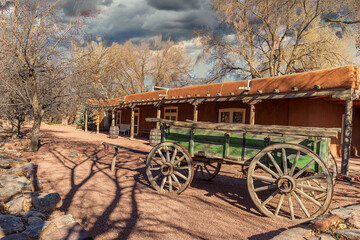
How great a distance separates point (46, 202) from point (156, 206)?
1.76m

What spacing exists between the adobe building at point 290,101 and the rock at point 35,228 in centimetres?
752

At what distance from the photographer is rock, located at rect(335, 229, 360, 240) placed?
2572 millimetres

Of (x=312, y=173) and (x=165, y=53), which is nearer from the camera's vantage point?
(x=312, y=173)

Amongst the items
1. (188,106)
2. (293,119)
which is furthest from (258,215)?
(188,106)

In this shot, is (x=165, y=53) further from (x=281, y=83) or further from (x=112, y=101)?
(x=281, y=83)

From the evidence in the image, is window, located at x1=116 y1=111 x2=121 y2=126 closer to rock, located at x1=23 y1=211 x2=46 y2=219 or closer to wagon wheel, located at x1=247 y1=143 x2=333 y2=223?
rock, located at x1=23 y1=211 x2=46 y2=219

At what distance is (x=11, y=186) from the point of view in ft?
14.1

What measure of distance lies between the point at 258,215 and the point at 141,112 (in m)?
16.4

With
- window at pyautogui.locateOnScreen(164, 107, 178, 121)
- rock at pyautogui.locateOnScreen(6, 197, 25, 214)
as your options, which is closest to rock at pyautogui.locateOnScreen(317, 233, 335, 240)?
rock at pyautogui.locateOnScreen(6, 197, 25, 214)

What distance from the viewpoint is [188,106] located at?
1504 cm

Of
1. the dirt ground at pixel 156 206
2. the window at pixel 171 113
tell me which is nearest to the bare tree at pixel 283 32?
the window at pixel 171 113

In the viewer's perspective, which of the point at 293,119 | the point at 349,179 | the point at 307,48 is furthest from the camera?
the point at 307,48

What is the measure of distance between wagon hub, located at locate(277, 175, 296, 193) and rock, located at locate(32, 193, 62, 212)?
349 centimetres

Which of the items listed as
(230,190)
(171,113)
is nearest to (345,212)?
(230,190)
